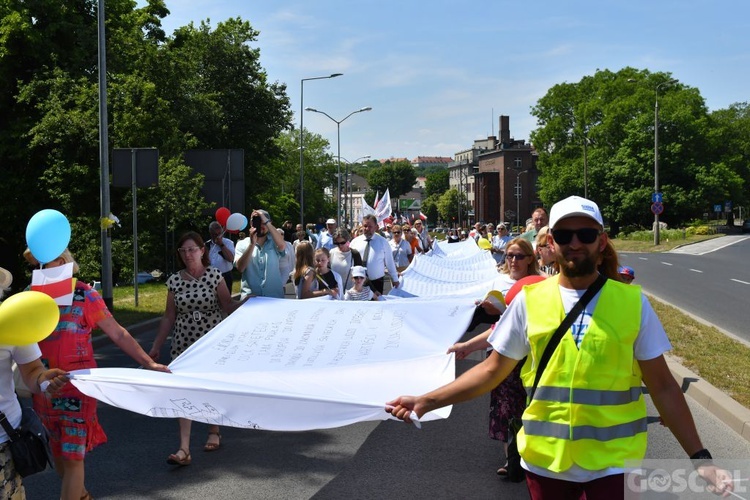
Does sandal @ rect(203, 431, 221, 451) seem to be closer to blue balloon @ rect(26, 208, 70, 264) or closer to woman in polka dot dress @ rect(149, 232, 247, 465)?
woman in polka dot dress @ rect(149, 232, 247, 465)

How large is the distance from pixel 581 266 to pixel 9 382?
2.61 metres

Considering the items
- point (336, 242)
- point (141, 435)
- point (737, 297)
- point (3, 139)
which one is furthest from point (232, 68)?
point (141, 435)

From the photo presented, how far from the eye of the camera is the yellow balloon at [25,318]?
3633 millimetres

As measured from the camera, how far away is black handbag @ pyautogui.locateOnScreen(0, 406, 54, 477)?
3.71m

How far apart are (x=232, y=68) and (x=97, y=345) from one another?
112 feet

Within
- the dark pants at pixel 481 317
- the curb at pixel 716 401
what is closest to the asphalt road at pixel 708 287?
the curb at pixel 716 401

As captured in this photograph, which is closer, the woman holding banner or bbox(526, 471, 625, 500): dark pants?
bbox(526, 471, 625, 500): dark pants

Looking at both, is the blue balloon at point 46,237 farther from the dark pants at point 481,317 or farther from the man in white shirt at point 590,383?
the dark pants at point 481,317

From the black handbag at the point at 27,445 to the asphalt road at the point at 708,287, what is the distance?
1163 centimetres

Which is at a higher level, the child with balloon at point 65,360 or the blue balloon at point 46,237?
the blue balloon at point 46,237

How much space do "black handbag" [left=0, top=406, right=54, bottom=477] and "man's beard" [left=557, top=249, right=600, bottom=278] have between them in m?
2.47

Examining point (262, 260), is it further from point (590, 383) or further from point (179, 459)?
point (590, 383)

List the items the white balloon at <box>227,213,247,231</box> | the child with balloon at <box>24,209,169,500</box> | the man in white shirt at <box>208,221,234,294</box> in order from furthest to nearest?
the man in white shirt at <box>208,221,234,294</box>
the white balloon at <box>227,213,247,231</box>
the child with balloon at <box>24,209,169,500</box>

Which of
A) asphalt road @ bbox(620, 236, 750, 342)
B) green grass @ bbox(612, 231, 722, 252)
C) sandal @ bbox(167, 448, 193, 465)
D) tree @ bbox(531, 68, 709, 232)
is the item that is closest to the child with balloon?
sandal @ bbox(167, 448, 193, 465)
